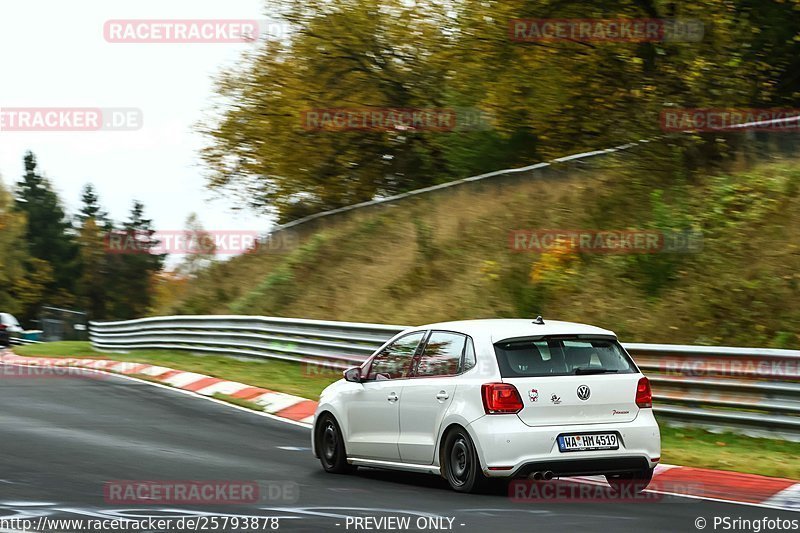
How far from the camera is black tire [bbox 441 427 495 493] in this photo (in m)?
9.31

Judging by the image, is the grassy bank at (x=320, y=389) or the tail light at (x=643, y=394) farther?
the grassy bank at (x=320, y=389)

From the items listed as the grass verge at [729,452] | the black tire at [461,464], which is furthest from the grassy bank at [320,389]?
the black tire at [461,464]

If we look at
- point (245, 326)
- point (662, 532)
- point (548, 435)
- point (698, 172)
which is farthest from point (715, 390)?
point (245, 326)

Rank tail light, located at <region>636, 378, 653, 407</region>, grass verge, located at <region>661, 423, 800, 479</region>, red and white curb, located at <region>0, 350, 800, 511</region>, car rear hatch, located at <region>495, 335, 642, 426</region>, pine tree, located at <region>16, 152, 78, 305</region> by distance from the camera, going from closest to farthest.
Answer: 1. car rear hatch, located at <region>495, 335, 642, 426</region>
2. red and white curb, located at <region>0, 350, 800, 511</region>
3. tail light, located at <region>636, 378, 653, 407</region>
4. grass verge, located at <region>661, 423, 800, 479</region>
5. pine tree, located at <region>16, 152, 78, 305</region>

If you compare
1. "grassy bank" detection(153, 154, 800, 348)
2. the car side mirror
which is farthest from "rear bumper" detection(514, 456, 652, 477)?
"grassy bank" detection(153, 154, 800, 348)

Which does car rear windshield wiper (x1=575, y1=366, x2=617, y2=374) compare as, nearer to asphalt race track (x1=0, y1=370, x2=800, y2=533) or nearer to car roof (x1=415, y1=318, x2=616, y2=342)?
car roof (x1=415, y1=318, x2=616, y2=342)

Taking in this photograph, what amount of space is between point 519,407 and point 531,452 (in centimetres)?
35

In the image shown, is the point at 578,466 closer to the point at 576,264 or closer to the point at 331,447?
the point at 331,447

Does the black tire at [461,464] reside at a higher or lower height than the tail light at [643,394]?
lower

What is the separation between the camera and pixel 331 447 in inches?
450

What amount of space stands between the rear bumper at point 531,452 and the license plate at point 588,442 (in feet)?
0.10

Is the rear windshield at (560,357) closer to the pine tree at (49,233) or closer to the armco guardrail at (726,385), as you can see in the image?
the armco guardrail at (726,385)

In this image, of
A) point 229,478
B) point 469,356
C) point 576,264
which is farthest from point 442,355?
point 576,264

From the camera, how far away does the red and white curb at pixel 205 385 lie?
1675 cm
